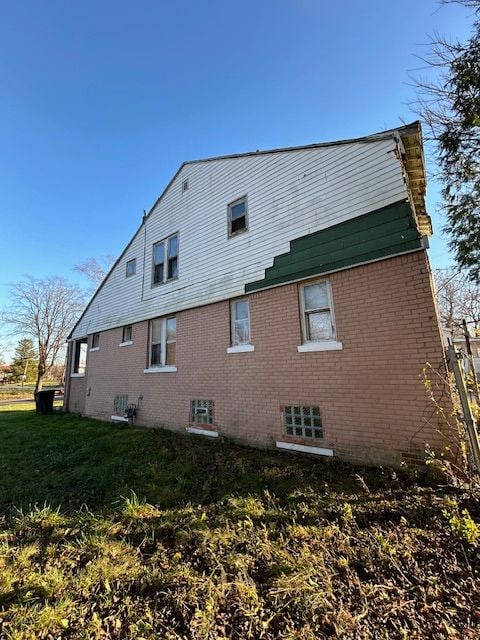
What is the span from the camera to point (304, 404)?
6238 millimetres

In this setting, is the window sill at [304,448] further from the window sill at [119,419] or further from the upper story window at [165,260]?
the window sill at [119,419]

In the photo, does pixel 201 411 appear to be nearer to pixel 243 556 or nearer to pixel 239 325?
pixel 239 325

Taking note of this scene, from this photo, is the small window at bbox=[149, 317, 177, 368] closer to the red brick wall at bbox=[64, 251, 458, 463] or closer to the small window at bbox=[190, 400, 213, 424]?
the red brick wall at bbox=[64, 251, 458, 463]

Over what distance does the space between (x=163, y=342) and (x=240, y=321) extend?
12.0ft

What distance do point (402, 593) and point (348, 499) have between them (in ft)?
5.08

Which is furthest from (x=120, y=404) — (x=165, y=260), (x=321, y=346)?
(x=321, y=346)

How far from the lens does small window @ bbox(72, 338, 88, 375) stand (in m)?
16.2

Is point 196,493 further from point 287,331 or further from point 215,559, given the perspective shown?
point 287,331

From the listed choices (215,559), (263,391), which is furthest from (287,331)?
(215,559)

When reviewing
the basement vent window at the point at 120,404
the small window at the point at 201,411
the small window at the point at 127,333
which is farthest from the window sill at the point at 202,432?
the small window at the point at 127,333

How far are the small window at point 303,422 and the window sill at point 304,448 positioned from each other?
198 mm

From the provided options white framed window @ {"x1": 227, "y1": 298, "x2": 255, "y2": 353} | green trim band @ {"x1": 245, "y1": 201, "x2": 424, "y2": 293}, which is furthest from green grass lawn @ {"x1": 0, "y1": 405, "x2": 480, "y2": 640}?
green trim band @ {"x1": 245, "y1": 201, "x2": 424, "y2": 293}

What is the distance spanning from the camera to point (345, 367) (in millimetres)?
5723

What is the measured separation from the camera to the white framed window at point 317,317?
20.1ft
